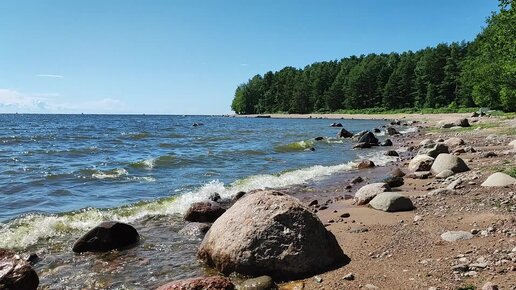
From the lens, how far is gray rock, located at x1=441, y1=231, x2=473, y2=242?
736 centimetres

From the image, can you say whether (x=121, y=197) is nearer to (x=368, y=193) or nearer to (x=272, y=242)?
(x=368, y=193)

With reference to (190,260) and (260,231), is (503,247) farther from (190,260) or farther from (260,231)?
(190,260)

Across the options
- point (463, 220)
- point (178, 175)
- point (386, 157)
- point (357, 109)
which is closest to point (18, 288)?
point (463, 220)

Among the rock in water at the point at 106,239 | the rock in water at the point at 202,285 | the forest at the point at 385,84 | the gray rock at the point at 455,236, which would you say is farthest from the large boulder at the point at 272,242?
the forest at the point at 385,84

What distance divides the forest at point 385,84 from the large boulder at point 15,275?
183 ft

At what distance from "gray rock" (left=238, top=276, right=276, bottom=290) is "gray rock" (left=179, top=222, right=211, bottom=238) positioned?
3283mm

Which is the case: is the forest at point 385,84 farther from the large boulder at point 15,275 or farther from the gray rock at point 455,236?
the large boulder at point 15,275

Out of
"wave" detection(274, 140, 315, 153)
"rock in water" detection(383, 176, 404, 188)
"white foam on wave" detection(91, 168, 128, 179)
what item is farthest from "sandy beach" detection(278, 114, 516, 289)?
"wave" detection(274, 140, 315, 153)

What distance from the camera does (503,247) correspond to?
653 cm

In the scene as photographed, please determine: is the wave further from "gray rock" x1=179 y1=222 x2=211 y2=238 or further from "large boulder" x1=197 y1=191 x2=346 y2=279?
"large boulder" x1=197 y1=191 x2=346 y2=279

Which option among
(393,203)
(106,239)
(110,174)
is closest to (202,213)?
(106,239)

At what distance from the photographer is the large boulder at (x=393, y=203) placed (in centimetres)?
1036

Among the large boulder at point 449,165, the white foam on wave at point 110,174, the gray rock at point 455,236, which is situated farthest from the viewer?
the white foam on wave at point 110,174

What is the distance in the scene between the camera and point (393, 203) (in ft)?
34.2
